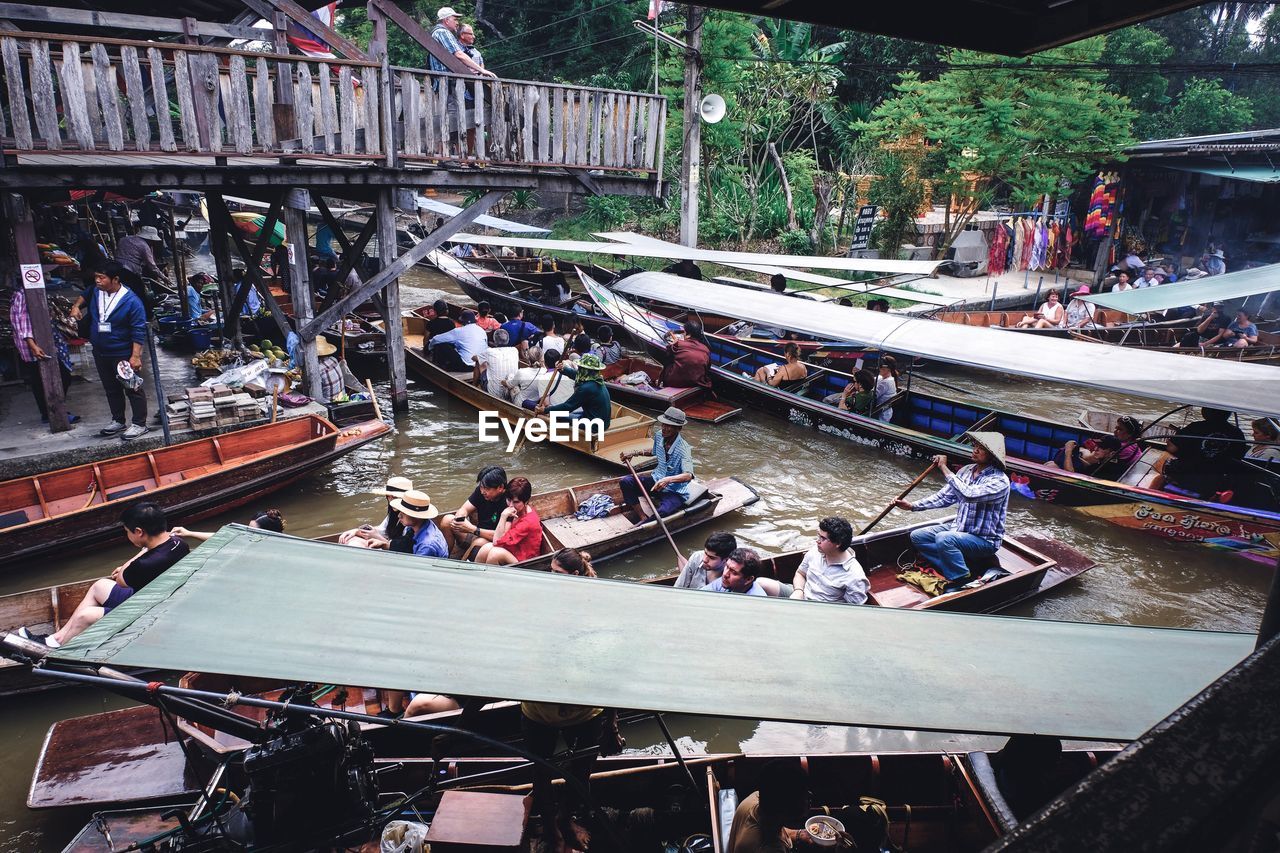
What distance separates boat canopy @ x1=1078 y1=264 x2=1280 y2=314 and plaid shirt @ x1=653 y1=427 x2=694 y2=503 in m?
7.23

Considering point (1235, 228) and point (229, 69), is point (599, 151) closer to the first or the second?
point (229, 69)

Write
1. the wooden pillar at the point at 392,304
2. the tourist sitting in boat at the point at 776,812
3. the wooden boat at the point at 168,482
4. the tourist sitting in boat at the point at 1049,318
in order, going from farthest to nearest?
the tourist sitting in boat at the point at 1049,318 < the wooden pillar at the point at 392,304 < the wooden boat at the point at 168,482 < the tourist sitting in boat at the point at 776,812

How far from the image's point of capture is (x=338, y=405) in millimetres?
10492

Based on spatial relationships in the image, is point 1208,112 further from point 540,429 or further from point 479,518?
point 479,518

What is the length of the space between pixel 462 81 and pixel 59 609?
7466mm

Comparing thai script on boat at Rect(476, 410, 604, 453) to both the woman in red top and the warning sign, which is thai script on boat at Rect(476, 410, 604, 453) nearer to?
the woman in red top

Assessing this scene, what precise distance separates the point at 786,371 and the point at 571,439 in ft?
13.7

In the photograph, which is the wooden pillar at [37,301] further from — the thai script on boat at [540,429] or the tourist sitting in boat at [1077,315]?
the tourist sitting in boat at [1077,315]

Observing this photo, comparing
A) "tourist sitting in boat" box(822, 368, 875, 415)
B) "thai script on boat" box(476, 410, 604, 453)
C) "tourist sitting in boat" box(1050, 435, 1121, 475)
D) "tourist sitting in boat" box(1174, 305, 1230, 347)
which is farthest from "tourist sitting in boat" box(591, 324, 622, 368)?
"tourist sitting in boat" box(1174, 305, 1230, 347)

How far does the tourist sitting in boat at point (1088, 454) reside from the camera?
9398 millimetres

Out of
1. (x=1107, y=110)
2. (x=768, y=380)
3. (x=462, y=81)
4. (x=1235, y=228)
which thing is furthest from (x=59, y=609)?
(x=1235, y=228)

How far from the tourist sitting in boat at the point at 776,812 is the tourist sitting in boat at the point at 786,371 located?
962 cm

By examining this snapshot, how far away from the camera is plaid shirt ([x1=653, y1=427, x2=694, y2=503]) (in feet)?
27.2

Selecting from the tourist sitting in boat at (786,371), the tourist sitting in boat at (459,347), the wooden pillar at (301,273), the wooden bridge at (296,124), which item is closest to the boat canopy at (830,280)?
the tourist sitting in boat at (786,371)
